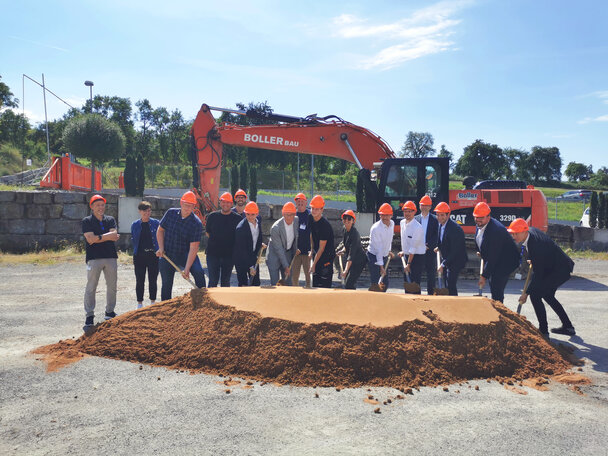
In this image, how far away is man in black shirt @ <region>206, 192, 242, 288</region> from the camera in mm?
6883

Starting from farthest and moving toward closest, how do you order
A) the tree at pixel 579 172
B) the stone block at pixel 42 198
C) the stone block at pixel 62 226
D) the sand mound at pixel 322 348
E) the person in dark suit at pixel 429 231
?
the tree at pixel 579 172 < the stone block at pixel 62 226 < the stone block at pixel 42 198 < the person in dark suit at pixel 429 231 < the sand mound at pixel 322 348

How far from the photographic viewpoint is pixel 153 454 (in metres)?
3.19

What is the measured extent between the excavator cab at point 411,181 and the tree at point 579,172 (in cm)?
7626

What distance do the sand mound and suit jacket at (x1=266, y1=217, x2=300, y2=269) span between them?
60.5 inches

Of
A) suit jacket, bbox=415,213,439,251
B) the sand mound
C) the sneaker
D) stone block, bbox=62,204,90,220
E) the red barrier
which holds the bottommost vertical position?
the sneaker

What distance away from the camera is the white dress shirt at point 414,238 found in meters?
7.29

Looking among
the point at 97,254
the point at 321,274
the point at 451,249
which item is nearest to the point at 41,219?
the point at 97,254

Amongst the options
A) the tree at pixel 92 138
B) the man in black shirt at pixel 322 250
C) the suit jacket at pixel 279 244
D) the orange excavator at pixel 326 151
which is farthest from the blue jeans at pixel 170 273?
the tree at pixel 92 138

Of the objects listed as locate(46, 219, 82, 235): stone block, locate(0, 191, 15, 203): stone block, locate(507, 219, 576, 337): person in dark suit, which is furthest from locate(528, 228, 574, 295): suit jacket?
locate(0, 191, 15, 203): stone block

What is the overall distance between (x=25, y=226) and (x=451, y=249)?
12.6 meters

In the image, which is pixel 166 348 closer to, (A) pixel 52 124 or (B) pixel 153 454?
(B) pixel 153 454

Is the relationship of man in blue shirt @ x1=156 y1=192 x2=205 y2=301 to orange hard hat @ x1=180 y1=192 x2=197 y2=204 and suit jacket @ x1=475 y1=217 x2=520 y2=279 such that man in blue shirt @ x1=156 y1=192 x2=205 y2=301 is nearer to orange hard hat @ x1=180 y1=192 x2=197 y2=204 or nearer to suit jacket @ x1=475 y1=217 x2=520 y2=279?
orange hard hat @ x1=180 y1=192 x2=197 y2=204

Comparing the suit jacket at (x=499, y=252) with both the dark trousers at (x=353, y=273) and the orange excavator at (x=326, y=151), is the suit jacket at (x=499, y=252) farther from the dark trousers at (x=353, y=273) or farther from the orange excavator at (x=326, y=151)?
the orange excavator at (x=326, y=151)

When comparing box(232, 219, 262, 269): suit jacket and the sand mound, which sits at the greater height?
box(232, 219, 262, 269): suit jacket
